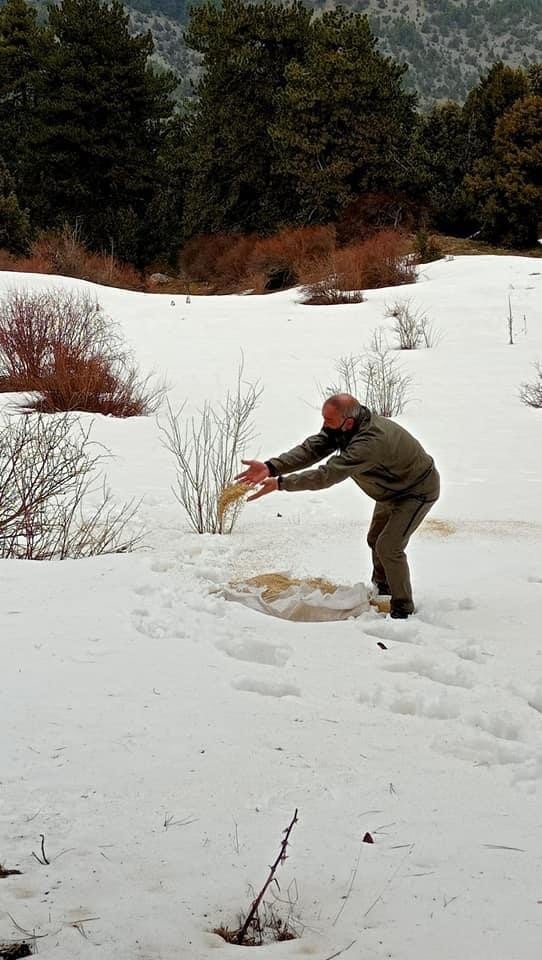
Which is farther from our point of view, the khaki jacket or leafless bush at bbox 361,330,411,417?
leafless bush at bbox 361,330,411,417

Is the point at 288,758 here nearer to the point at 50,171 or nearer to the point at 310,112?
the point at 310,112

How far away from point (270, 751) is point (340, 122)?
2794 centimetres

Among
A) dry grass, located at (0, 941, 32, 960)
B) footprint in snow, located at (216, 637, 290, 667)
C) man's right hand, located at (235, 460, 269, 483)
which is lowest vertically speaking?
footprint in snow, located at (216, 637, 290, 667)

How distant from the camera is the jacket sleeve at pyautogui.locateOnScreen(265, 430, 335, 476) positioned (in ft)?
14.8

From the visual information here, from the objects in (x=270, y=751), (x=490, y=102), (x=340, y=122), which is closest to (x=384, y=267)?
(x=340, y=122)

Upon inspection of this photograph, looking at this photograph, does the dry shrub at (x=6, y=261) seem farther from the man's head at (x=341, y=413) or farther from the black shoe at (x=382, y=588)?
the man's head at (x=341, y=413)

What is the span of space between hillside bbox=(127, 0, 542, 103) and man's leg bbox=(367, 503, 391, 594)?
88339 millimetres

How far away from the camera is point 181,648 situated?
393 cm

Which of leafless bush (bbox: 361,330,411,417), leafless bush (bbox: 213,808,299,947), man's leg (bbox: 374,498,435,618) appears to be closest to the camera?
leafless bush (bbox: 213,808,299,947)

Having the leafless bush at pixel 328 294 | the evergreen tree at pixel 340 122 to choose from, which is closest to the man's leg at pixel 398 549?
the leafless bush at pixel 328 294

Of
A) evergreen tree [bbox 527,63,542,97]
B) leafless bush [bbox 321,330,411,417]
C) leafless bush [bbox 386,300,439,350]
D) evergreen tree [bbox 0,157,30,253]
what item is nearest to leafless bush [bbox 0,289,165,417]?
leafless bush [bbox 321,330,411,417]

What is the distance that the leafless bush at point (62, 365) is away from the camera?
34.5 feet

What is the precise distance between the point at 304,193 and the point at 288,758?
28318mm

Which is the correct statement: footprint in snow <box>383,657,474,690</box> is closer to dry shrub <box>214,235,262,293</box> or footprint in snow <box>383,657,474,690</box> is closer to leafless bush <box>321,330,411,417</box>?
leafless bush <box>321,330,411,417</box>
